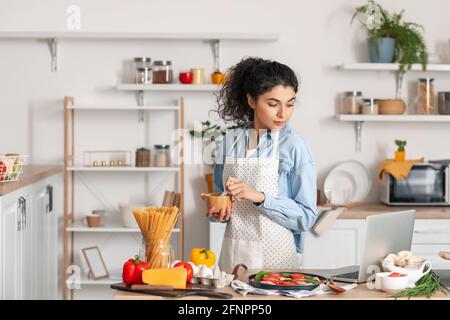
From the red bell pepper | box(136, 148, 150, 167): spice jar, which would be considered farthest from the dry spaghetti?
box(136, 148, 150, 167): spice jar

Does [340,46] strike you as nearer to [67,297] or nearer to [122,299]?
[67,297]

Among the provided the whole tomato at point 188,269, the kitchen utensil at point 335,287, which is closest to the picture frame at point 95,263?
the whole tomato at point 188,269

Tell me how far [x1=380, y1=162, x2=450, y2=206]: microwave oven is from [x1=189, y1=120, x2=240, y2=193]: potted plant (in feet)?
3.36

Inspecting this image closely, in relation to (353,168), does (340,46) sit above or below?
above

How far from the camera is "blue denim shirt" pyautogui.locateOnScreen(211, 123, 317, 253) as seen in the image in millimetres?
2910

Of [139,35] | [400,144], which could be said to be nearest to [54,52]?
[139,35]

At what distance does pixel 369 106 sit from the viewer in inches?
191

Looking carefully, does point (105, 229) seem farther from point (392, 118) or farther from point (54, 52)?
point (392, 118)

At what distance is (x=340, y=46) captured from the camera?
4.99m

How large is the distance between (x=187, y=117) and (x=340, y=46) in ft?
3.37

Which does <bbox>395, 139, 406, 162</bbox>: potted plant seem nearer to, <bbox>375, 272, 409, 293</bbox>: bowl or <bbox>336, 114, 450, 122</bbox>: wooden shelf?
<bbox>336, 114, 450, 122</bbox>: wooden shelf

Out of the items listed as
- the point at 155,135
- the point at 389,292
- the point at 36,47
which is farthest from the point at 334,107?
the point at 389,292

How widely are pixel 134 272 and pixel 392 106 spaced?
2869 mm
